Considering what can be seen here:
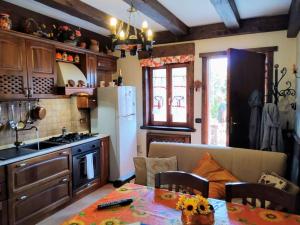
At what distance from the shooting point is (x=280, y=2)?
9.63ft

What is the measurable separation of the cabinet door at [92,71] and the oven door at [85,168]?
117 centimetres

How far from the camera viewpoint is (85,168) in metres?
3.53

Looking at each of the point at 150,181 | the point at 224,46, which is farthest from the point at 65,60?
the point at 224,46

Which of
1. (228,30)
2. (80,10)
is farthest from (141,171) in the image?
(228,30)

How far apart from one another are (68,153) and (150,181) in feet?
4.01

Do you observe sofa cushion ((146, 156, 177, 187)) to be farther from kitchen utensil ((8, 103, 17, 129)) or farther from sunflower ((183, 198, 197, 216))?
kitchen utensil ((8, 103, 17, 129))

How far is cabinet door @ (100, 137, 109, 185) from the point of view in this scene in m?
3.90

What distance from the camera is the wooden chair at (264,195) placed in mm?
1419

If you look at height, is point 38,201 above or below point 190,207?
below

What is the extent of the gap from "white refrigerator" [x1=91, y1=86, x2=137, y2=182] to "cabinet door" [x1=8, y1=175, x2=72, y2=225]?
97 centimetres

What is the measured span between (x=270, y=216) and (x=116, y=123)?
2864 millimetres

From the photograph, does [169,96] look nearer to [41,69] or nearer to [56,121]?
[56,121]

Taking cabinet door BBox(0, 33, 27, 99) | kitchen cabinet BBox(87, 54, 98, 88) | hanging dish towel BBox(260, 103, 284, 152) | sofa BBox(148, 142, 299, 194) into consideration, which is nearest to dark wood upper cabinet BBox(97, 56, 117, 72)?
kitchen cabinet BBox(87, 54, 98, 88)

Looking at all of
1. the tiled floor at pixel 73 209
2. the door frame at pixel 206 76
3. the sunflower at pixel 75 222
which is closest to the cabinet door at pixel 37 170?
the tiled floor at pixel 73 209
